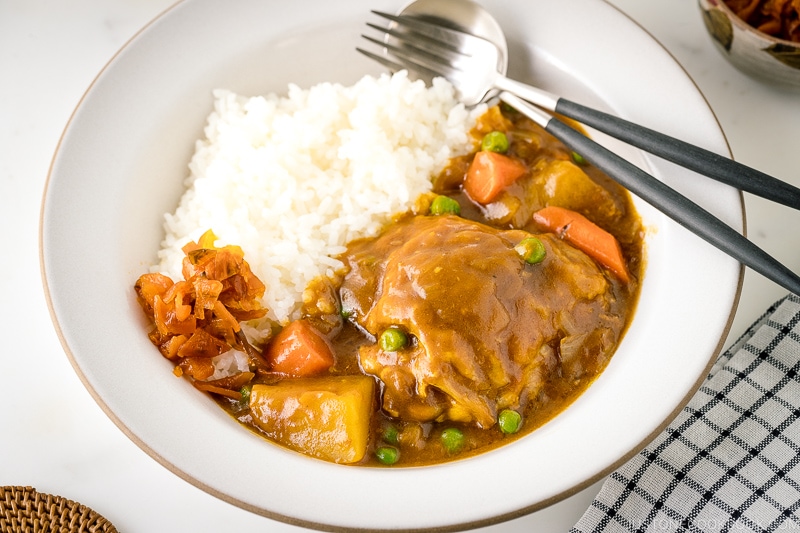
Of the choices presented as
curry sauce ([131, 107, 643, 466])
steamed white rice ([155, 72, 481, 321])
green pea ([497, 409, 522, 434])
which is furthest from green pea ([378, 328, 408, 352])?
steamed white rice ([155, 72, 481, 321])

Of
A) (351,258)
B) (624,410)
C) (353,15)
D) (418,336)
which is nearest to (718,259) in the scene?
(624,410)

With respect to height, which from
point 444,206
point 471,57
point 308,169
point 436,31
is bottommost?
point 444,206

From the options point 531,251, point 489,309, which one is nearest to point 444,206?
point 531,251

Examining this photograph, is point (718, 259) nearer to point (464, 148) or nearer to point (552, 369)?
point (552, 369)

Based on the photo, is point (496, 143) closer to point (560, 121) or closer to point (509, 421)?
point (560, 121)

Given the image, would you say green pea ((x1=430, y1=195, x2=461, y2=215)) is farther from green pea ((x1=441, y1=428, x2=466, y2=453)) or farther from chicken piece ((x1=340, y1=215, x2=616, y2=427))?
green pea ((x1=441, y1=428, x2=466, y2=453))

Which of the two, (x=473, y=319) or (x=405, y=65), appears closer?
(x=473, y=319)
